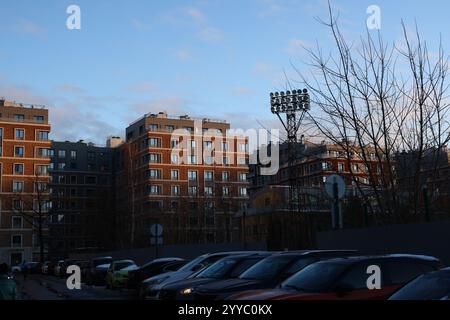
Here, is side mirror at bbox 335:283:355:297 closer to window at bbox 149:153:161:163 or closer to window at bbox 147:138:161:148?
window at bbox 147:138:161:148

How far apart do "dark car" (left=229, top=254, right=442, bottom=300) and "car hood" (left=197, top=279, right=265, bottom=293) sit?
139 centimetres

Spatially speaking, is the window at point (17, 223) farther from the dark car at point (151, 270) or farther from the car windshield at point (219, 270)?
the car windshield at point (219, 270)

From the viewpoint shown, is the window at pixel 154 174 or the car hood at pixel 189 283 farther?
the window at pixel 154 174

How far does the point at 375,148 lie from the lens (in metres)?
18.5

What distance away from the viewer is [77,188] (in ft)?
421

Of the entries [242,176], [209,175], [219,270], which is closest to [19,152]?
[209,175]

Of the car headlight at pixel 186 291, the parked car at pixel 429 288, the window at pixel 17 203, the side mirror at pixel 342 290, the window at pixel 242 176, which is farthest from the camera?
the window at pixel 242 176

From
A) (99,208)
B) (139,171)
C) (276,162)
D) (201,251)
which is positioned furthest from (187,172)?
(201,251)

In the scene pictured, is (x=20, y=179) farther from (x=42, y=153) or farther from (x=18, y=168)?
(x=42, y=153)

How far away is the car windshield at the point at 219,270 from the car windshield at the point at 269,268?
1.46m

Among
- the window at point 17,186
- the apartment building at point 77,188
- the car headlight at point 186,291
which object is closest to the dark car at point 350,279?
the car headlight at point 186,291

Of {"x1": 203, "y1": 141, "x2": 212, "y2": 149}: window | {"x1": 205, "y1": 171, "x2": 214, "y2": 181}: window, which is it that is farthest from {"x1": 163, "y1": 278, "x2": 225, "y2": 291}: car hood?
{"x1": 205, "y1": 171, "x2": 214, "y2": 181}: window

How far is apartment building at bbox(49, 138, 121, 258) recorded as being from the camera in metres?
118

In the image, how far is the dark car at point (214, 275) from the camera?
13523 mm
